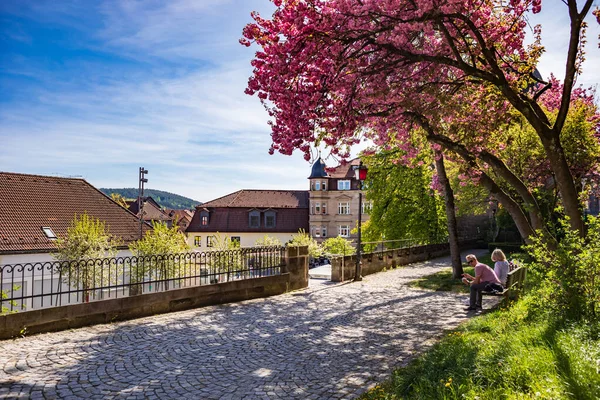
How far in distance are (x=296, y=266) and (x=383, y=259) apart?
8.09 m

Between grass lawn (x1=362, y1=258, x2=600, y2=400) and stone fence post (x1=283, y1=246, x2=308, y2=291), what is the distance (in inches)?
308

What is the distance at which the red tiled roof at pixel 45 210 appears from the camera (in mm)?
27400

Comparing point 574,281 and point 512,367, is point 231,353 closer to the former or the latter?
point 512,367

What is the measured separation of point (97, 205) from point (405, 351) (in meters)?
31.3

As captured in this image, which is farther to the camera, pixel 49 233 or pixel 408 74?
pixel 49 233

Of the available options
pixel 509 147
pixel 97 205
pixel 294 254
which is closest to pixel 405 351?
pixel 294 254

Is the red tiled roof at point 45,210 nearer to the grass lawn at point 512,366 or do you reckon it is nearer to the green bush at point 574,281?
the grass lawn at point 512,366

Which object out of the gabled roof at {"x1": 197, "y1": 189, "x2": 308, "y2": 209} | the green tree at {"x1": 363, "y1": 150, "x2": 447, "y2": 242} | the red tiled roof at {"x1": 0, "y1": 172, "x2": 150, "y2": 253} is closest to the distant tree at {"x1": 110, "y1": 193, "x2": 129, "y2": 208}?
the red tiled roof at {"x1": 0, "y1": 172, "x2": 150, "y2": 253}

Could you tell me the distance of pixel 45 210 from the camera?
30.5m

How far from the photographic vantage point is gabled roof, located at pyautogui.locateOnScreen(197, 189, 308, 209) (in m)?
68.2

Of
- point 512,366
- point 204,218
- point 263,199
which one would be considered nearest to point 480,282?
point 512,366

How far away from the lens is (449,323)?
33.4 feet

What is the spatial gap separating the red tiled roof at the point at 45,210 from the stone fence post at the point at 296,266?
743 inches

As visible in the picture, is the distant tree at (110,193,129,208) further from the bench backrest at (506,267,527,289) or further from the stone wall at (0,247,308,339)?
the bench backrest at (506,267,527,289)
